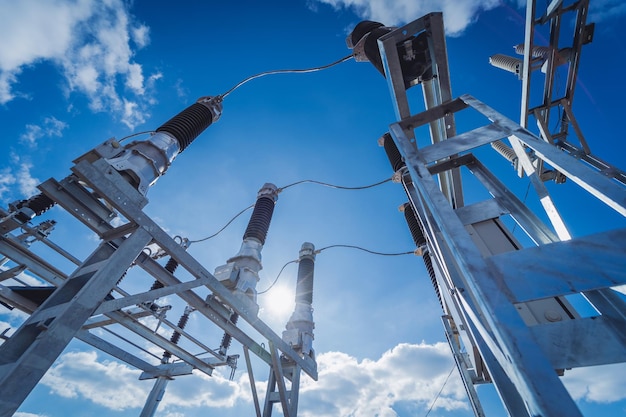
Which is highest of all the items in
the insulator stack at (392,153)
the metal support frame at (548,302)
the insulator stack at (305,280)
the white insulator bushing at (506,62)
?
the white insulator bushing at (506,62)

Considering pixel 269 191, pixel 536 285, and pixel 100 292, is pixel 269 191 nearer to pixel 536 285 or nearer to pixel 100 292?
pixel 100 292

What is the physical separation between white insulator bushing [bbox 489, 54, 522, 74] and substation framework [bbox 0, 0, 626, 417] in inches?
105

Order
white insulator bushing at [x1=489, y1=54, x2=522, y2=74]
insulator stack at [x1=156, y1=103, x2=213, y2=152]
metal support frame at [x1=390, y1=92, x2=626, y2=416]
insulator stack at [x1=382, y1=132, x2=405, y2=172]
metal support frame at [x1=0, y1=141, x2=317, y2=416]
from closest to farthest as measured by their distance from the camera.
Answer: metal support frame at [x1=390, y1=92, x2=626, y2=416] → metal support frame at [x1=0, y1=141, x2=317, y2=416] → insulator stack at [x1=156, y1=103, x2=213, y2=152] → insulator stack at [x1=382, y1=132, x2=405, y2=172] → white insulator bushing at [x1=489, y1=54, x2=522, y2=74]

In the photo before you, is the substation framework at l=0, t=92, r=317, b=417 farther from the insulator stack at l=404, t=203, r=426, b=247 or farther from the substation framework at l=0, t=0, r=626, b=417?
the insulator stack at l=404, t=203, r=426, b=247

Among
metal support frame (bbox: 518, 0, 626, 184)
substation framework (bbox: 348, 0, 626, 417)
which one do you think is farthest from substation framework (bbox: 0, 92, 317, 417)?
metal support frame (bbox: 518, 0, 626, 184)

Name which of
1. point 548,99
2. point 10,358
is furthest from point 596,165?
point 10,358

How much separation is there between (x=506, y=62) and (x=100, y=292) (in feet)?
52.5

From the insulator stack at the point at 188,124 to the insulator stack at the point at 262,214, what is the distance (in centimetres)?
301

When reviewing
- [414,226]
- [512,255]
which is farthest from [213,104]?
[512,255]

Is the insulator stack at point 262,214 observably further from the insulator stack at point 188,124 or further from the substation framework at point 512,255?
the substation framework at point 512,255

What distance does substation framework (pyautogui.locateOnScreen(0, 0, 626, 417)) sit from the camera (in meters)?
1.46

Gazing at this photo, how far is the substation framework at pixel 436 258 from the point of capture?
1.46 m

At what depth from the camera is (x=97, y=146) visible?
13.8 ft

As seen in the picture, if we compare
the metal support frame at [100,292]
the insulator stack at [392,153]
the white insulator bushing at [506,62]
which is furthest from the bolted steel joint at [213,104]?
the white insulator bushing at [506,62]
